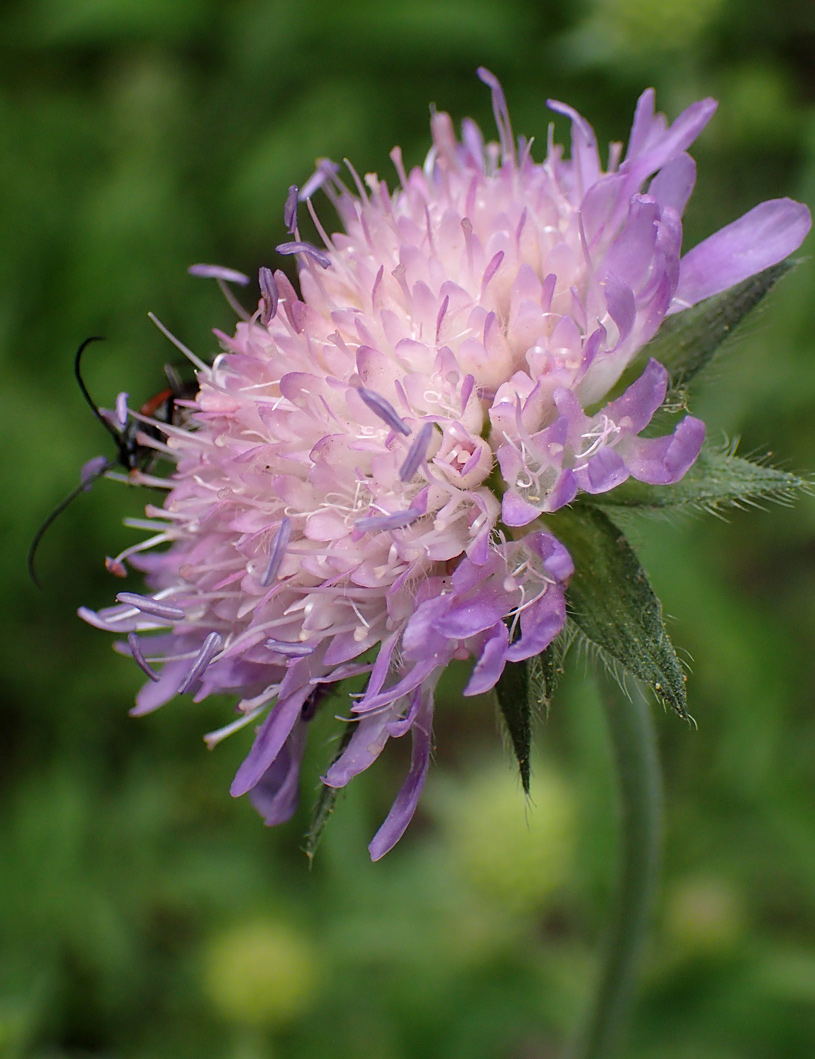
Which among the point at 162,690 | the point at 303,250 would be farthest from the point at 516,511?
the point at 162,690

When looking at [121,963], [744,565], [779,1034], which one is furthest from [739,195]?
[121,963]

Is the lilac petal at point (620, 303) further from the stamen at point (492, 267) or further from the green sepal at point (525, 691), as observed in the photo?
the green sepal at point (525, 691)

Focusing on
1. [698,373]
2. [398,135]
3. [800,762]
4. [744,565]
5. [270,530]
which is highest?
[270,530]

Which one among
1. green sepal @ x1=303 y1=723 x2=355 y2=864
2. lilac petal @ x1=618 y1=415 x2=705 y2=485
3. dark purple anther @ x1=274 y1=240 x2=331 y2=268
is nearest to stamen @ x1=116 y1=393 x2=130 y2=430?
dark purple anther @ x1=274 y1=240 x2=331 y2=268

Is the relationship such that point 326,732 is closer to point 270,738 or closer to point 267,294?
A: point 270,738

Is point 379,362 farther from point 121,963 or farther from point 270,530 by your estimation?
point 121,963

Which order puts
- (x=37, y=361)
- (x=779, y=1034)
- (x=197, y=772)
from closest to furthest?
(x=779, y=1034) → (x=197, y=772) → (x=37, y=361)

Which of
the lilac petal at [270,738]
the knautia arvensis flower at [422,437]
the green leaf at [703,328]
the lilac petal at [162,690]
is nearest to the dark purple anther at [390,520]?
the knautia arvensis flower at [422,437]
